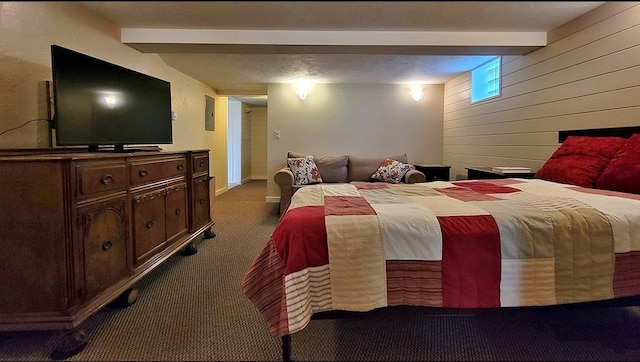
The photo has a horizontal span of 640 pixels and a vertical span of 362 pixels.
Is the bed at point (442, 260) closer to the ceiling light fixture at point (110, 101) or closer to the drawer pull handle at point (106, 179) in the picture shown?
the drawer pull handle at point (106, 179)

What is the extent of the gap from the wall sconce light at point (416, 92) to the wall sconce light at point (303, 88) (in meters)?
1.59

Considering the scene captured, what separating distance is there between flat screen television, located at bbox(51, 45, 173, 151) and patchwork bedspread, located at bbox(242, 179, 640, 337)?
4.40 ft

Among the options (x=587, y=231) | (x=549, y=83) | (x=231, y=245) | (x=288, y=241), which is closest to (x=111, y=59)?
(x=231, y=245)

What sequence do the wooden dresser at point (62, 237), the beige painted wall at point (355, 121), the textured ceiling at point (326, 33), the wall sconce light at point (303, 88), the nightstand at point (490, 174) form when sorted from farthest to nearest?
the beige painted wall at point (355, 121), the wall sconce light at point (303, 88), the nightstand at point (490, 174), the wooden dresser at point (62, 237), the textured ceiling at point (326, 33)

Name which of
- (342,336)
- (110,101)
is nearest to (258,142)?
(110,101)

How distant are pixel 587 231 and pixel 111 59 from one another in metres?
3.34

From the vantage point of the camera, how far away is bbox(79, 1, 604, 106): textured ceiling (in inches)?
23.3

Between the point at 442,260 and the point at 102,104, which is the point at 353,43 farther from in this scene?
the point at 442,260

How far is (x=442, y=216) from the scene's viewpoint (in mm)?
1423

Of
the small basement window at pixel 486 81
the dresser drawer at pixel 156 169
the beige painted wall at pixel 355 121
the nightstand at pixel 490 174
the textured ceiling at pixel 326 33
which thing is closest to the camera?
the textured ceiling at pixel 326 33

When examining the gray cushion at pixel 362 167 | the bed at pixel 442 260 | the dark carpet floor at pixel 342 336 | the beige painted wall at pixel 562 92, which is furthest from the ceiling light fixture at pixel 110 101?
the gray cushion at pixel 362 167

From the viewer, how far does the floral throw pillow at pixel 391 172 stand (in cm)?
452

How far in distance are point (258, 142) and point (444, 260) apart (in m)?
8.35

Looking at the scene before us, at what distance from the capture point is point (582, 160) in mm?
2201
